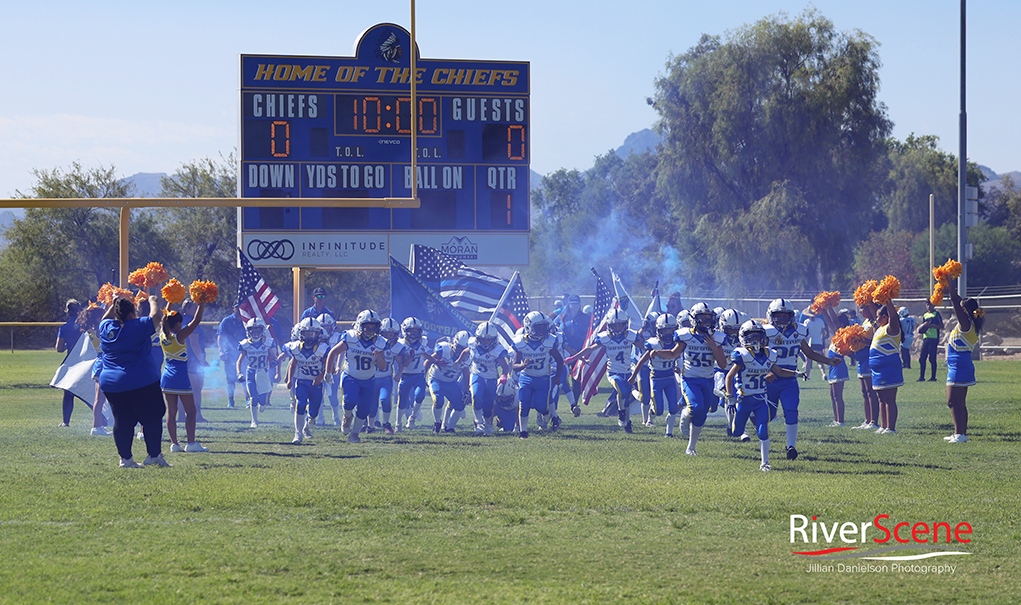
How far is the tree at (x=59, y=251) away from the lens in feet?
161

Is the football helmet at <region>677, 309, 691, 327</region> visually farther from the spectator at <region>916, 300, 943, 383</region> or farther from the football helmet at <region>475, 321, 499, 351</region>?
the spectator at <region>916, 300, 943, 383</region>

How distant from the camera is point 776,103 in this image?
4303cm

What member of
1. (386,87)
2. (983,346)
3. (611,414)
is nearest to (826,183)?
(983,346)

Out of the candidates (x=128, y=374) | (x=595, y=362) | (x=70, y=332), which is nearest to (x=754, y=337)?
(x=595, y=362)

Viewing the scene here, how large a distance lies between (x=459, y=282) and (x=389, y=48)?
642 centimetres

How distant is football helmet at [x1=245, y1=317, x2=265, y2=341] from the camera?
16441 millimetres

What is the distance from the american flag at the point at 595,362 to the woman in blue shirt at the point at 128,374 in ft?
26.1

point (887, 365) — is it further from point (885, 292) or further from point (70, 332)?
point (70, 332)

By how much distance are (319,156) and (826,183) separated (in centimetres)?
2874

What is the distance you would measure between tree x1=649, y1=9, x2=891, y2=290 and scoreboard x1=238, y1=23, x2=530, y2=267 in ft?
76.8

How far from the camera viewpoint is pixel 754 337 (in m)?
11.0

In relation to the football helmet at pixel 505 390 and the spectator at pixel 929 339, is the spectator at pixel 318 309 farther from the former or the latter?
the spectator at pixel 929 339

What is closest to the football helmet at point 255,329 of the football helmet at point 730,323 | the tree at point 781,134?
the football helmet at point 730,323

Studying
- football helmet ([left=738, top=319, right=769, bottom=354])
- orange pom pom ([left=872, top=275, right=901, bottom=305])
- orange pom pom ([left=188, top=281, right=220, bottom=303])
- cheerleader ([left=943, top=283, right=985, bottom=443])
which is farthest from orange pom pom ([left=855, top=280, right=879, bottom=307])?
orange pom pom ([left=188, top=281, right=220, bottom=303])
